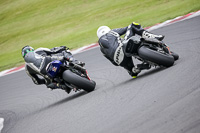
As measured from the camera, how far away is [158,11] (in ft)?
65.7

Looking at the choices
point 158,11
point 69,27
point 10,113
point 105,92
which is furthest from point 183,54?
point 69,27

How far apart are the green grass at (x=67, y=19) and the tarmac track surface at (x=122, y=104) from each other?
815 centimetres

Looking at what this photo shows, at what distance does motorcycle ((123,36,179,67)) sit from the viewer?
7.04m

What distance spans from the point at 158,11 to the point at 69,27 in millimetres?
7256

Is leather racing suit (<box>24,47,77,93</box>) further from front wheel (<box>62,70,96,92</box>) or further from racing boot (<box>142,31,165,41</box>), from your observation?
racing boot (<box>142,31,165,41</box>)

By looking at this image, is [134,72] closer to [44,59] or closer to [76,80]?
[76,80]

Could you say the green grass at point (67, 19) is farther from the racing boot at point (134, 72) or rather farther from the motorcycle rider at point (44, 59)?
the racing boot at point (134, 72)

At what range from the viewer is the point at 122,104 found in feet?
18.9

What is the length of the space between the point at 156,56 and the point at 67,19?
21.2 m

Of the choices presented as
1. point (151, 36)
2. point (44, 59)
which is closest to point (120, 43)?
point (151, 36)

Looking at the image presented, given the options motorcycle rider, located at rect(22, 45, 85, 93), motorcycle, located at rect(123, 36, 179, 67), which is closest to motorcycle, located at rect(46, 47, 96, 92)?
motorcycle rider, located at rect(22, 45, 85, 93)

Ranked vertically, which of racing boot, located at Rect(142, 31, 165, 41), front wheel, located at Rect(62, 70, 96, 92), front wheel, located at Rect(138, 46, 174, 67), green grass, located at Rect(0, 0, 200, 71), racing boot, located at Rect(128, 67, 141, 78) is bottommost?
green grass, located at Rect(0, 0, 200, 71)

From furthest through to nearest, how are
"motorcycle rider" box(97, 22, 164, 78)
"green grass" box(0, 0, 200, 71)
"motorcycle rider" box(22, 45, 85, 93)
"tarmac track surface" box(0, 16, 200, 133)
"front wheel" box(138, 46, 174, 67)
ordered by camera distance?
"green grass" box(0, 0, 200, 71) → "motorcycle rider" box(22, 45, 85, 93) → "motorcycle rider" box(97, 22, 164, 78) → "front wheel" box(138, 46, 174, 67) → "tarmac track surface" box(0, 16, 200, 133)

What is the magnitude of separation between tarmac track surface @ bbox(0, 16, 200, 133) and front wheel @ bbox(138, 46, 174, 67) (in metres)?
0.16
